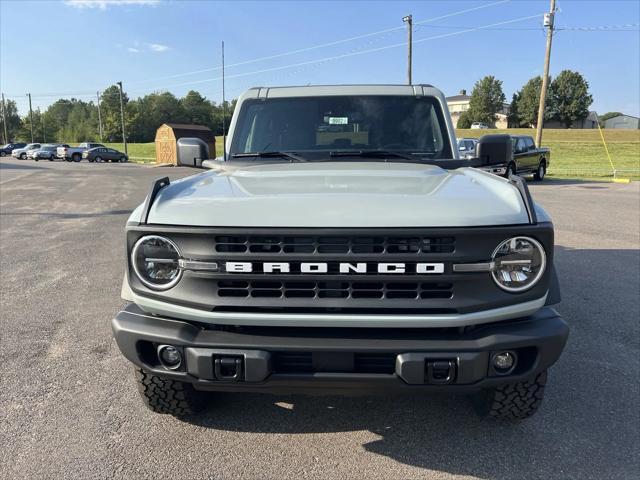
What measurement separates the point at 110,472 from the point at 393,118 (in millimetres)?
3015

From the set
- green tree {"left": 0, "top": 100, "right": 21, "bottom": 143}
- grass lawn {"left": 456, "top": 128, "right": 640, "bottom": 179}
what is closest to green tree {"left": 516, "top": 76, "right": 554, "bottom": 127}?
grass lawn {"left": 456, "top": 128, "right": 640, "bottom": 179}

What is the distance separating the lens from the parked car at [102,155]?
49656mm

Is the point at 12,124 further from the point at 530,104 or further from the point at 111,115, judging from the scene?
the point at 530,104

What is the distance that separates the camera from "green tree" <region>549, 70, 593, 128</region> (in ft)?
336

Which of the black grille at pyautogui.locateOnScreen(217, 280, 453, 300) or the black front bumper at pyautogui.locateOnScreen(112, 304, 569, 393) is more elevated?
the black grille at pyautogui.locateOnScreen(217, 280, 453, 300)

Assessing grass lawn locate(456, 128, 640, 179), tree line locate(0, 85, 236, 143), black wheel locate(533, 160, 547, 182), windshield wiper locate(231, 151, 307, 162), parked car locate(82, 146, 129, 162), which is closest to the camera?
windshield wiper locate(231, 151, 307, 162)

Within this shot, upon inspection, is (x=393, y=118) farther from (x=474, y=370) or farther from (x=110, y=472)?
(x=110, y=472)

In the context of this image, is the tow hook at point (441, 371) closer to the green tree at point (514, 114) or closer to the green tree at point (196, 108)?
the green tree at point (196, 108)

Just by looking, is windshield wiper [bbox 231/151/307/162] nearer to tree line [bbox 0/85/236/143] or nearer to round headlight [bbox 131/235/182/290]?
round headlight [bbox 131/235/182/290]

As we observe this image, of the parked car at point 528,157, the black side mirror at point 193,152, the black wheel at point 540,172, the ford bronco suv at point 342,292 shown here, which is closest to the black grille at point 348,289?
the ford bronco suv at point 342,292

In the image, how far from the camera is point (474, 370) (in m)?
2.21

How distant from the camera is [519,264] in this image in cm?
231

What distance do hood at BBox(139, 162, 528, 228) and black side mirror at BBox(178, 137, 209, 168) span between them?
3.50ft

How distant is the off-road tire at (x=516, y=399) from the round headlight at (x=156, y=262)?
1.76m
